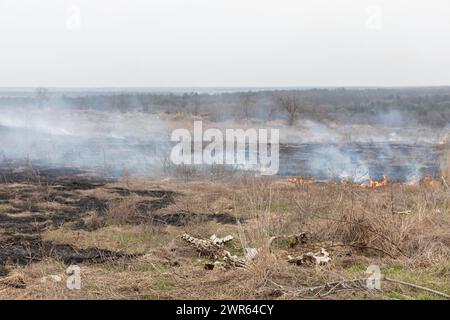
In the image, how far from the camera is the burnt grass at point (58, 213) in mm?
8594

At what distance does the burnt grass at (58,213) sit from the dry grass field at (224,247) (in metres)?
0.04

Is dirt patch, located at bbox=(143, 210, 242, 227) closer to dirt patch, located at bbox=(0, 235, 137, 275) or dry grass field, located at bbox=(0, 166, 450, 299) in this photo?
dry grass field, located at bbox=(0, 166, 450, 299)

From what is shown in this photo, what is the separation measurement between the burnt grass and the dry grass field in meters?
0.04

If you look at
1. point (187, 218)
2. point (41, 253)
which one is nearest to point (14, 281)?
point (41, 253)

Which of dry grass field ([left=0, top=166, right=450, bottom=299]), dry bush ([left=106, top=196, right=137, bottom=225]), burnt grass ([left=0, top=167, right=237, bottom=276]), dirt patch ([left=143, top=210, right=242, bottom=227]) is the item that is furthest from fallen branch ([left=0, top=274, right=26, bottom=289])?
dry bush ([left=106, top=196, right=137, bottom=225])

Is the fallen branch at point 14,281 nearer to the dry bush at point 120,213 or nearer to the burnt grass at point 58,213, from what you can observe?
the burnt grass at point 58,213

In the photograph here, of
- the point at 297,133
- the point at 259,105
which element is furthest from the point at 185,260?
the point at 259,105

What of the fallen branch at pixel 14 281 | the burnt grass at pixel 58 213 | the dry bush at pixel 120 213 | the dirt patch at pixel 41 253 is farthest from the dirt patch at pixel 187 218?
the fallen branch at pixel 14 281

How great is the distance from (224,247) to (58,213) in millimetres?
5265

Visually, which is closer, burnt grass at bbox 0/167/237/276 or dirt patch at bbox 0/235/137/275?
dirt patch at bbox 0/235/137/275

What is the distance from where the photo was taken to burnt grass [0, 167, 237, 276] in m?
8.59

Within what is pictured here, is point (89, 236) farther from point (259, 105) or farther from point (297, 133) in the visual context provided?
point (259, 105)

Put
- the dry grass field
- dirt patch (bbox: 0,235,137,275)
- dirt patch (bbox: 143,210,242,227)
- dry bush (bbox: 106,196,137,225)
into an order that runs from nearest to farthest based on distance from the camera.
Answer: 1. the dry grass field
2. dirt patch (bbox: 0,235,137,275)
3. dirt patch (bbox: 143,210,242,227)
4. dry bush (bbox: 106,196,137,225)
